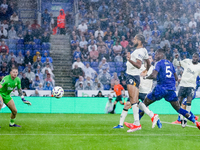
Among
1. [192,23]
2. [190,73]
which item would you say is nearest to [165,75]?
[190,73]

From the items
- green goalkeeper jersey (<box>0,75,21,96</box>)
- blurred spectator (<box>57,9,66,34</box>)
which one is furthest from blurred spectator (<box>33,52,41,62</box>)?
green goalkeeper jersey (<box>0,75,21,96</box>)

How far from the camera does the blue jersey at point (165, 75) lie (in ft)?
24.9

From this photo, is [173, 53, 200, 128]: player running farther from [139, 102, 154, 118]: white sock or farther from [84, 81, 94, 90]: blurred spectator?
[84, 81, 94, 90]: blurred spectator

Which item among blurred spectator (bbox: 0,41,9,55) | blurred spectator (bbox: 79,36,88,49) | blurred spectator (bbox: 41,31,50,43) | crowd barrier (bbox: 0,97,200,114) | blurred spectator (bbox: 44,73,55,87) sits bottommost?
crowd barrier (bbox: 0,97,200,114)

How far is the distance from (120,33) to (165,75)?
1391cm

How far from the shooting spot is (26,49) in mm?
19953

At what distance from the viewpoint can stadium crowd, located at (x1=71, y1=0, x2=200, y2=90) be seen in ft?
60.5

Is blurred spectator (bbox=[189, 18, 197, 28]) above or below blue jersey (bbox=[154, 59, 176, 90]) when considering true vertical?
above

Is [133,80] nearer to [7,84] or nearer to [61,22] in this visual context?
[7,84]

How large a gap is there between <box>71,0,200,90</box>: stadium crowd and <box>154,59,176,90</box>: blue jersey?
10147 mm

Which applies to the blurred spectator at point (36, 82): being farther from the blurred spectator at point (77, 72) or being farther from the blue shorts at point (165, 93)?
the blue shorts at point (165, 93)

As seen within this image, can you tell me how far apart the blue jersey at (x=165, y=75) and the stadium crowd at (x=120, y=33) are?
33.3ft

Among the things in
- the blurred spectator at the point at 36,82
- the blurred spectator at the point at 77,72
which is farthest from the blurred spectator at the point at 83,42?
the blurred spectator at the point at 36,82

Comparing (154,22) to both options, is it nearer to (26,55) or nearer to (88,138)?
(26,55)
